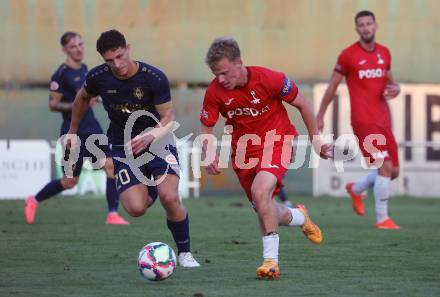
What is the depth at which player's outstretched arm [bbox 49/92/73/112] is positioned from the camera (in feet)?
43.4

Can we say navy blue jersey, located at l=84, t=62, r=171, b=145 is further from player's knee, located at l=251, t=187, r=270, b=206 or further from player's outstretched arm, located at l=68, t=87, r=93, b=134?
player's knee, located at l=251, t=187, r=270, b=206

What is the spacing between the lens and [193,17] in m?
19.9

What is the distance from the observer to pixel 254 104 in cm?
850

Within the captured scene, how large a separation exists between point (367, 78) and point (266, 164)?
4719 millimetres

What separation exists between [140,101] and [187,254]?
1293 millimetres

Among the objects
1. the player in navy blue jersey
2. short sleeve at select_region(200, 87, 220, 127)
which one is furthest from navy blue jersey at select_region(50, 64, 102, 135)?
short sleeve at select_region(200, 87, 220, 127)

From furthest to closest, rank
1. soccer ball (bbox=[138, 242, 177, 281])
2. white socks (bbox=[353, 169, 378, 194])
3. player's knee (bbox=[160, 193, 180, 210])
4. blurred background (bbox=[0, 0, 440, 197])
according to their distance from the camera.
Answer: blurred background (bbox=[0, 0, 440, 197]) < white socks (bbox=[353, 169, 378, 194]) < player's knee (bbox=[160, 193, 180, 210]) < soccer ball (bbox=[138, 242, 177, 281])

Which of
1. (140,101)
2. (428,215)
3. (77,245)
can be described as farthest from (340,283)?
(428,215)

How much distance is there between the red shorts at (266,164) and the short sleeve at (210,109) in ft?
1.15

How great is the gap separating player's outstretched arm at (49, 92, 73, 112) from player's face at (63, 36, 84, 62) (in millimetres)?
491

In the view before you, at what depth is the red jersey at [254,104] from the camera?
27.7 feet

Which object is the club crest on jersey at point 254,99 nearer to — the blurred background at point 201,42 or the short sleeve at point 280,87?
the short sleeve at point 280,87

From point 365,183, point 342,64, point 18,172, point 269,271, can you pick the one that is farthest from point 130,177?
→ point 18,172

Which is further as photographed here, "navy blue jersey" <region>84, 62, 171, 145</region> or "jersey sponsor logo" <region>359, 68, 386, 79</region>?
"jersey sponsor logo" <region>359, 68, 386, 79</region>
